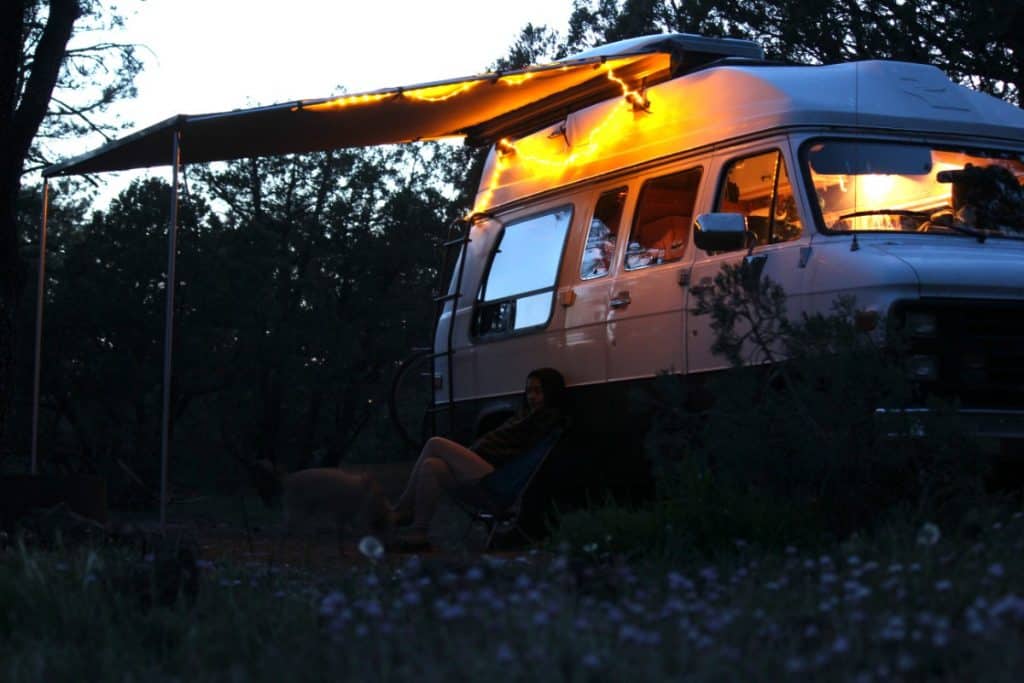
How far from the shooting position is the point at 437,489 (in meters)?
8.94

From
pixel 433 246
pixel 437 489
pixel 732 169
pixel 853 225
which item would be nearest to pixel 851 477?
pixel 853 225

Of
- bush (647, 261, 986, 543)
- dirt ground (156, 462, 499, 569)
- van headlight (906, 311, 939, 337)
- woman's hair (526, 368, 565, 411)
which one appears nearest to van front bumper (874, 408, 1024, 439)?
bush (647, 261, 986, 543)

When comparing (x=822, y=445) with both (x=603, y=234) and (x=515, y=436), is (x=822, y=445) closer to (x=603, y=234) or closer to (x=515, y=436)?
(x=515, y=436)

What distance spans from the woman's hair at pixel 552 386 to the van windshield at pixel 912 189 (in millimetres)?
2096

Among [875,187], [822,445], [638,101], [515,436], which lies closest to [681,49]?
[638,101]

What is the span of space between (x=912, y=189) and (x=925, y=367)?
4.18ft

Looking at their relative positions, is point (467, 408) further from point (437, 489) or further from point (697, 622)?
point (697, 622)

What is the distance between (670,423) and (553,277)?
2.84 meters

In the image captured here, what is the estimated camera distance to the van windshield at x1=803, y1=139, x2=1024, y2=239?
7723 mm

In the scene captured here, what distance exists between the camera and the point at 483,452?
→ 29.9 ft

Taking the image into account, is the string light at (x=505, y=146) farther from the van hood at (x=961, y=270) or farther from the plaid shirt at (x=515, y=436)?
the van hood at (x=961, y=270)

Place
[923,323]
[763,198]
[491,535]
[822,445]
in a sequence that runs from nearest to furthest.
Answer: [822,445] → [923,323] → [763,198] → [491,535]

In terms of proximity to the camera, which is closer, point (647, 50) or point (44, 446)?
point (647, 50)

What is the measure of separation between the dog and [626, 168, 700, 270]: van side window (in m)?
2.11
